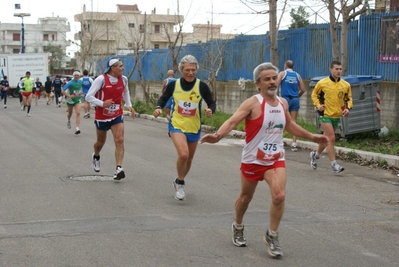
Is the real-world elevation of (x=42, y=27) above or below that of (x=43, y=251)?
above

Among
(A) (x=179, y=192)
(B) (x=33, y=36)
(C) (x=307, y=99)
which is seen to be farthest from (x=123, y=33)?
(A) (x=179, y=192)

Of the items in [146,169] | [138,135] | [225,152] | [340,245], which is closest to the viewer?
[340,245]

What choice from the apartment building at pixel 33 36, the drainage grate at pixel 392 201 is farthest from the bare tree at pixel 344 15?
the apartment building at pixel 33 36

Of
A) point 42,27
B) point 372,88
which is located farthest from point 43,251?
point 42,27

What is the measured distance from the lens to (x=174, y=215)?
812 centimetres

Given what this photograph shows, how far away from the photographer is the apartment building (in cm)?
10912

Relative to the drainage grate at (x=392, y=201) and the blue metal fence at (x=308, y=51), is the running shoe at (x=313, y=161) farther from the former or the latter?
the blue metal fence at (x=308, y=51)

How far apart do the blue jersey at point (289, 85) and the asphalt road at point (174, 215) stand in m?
1.90

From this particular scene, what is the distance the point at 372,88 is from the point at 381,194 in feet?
20.6

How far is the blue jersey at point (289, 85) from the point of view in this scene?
15.1 metres

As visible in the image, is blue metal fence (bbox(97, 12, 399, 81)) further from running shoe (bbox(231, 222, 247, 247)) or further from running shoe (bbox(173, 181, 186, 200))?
running shoe (bbox(231, 222, 247, 247))

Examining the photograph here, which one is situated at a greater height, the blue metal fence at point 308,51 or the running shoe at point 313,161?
the blue metal fence at point 308,51

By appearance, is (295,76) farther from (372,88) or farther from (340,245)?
(340,245)

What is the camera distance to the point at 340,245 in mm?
6840
